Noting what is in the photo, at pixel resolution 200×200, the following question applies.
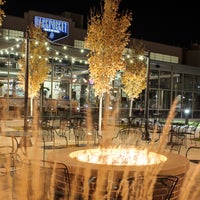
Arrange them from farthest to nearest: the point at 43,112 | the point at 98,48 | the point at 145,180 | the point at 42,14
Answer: the point at 42,14, the point at 43,112, the point at 98,48, the point at 145,180

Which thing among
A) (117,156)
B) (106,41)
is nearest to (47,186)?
(117,156)

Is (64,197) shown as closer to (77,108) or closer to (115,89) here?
(77,108)

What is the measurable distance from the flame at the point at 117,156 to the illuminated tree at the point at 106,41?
7.31 meters

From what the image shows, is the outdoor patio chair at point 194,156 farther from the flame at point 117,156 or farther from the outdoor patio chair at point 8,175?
the outdoor patio chair at point 8,175

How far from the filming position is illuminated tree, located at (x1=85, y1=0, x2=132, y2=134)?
13586 mm

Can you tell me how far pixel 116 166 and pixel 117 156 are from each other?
3.44 feet

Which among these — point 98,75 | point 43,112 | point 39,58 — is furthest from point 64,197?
point 43,112

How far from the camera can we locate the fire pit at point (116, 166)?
15.6 ft

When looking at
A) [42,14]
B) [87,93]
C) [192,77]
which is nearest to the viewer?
[87,93]

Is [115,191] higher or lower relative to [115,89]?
lower

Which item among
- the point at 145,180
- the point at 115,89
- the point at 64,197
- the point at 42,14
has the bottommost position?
the point at 64,197

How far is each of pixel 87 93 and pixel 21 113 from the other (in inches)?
166

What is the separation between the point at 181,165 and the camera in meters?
5.26

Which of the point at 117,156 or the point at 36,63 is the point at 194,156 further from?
the point at 36,63
